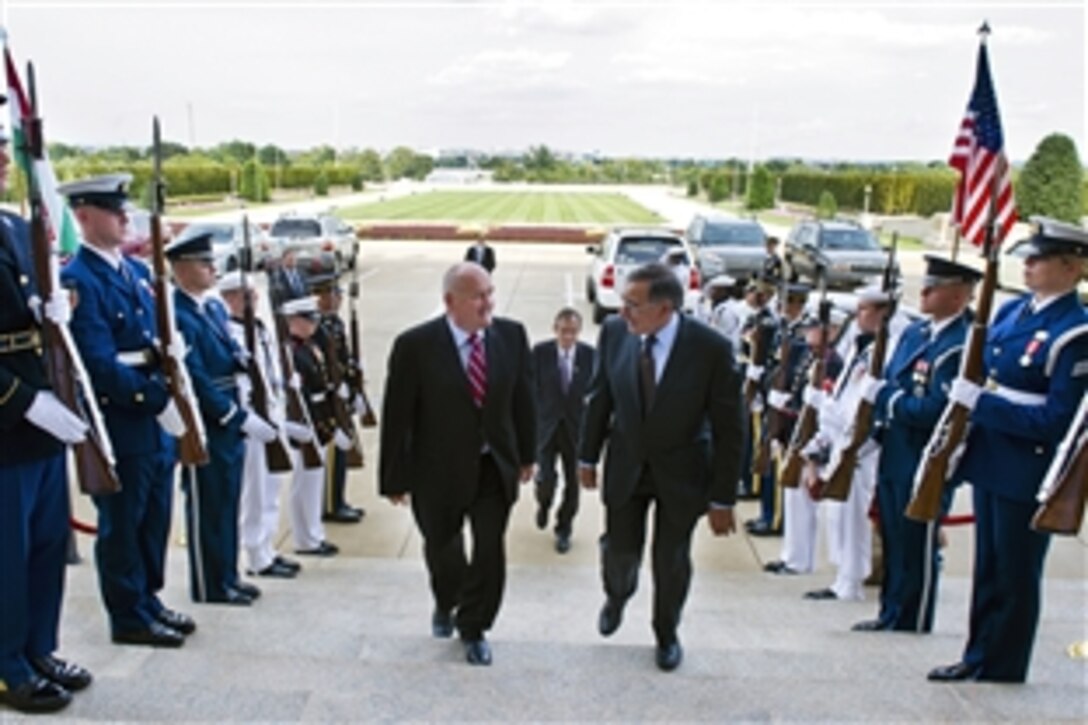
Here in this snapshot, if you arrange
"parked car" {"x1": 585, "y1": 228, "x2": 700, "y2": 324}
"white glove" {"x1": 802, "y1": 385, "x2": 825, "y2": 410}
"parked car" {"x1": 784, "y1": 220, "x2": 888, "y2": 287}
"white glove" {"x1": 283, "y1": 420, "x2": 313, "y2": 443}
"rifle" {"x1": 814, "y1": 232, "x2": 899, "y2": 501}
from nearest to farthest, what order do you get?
"rifle" {"x1": 814, "y1": 232, "x2": 899, "y2": 501} → "white glove" {"x1": 802, "y1": 385, "x2": 825, "y2": 410} → "white glove" {"x1": 283, "y1": 420, "x2": 313, "y2": 443} → "parked car" {"x1": 585, "y1": 228, "x2": 700, "y2": 324} → "parked car" {"x1": 784, "y1": 220, "x2": 888, "y2": 287}

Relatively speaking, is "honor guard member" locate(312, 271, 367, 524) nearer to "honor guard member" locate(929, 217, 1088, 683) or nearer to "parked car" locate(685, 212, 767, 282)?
"honor guard member" locate(929, 217, 1088, 683)

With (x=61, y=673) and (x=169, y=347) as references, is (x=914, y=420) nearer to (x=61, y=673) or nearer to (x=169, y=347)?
(x=169, y=347)

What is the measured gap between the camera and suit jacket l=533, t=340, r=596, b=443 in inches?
282

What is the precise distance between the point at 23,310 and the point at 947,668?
3.95 m

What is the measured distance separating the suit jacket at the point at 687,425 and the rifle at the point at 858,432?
1256 mm

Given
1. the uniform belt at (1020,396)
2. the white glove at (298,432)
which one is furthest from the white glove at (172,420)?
the uniform belt at (1020,396)

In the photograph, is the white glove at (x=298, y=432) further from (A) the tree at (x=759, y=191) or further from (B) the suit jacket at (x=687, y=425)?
(A) the tree at (x=759, y=191)

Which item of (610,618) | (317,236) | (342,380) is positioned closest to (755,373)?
(342,380)

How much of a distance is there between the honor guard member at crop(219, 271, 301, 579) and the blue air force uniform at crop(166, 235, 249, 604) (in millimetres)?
553

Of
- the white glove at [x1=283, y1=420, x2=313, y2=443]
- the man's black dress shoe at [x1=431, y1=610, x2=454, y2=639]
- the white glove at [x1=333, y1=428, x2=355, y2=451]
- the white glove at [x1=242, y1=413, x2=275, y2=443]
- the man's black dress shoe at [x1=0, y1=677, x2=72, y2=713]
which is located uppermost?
the white glove at [x1=242, y1=413, x2=275, y2=443]

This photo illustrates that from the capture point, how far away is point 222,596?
528cm

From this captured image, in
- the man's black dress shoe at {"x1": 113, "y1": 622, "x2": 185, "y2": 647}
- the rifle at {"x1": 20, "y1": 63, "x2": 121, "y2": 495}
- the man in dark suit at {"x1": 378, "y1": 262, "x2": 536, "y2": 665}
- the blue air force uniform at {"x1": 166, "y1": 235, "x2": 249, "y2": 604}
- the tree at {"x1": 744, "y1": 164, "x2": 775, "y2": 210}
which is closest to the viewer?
the rifle at {"x1": 20, "y1": 63, "x2": 121, "y2": 495}

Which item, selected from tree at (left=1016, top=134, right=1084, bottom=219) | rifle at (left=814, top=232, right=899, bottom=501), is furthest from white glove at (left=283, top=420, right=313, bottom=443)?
tree at (left=1016, top=134, right=1084, bottom=219)

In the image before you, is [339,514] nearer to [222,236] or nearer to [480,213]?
[222,236]
